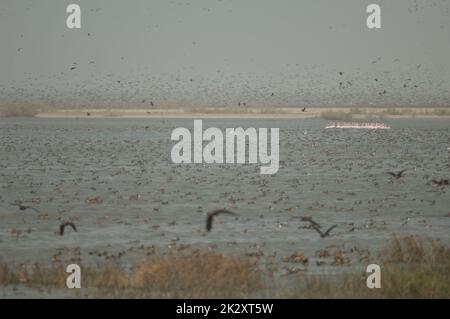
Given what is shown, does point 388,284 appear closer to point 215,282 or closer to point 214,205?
point 215,282

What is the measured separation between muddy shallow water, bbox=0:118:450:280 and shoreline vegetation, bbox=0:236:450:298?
9.54 feet

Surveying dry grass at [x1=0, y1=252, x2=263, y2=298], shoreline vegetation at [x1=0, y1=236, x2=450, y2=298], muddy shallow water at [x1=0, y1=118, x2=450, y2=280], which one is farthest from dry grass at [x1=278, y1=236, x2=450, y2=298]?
muddy shallow water at [x1=0, y1=118, x2=450, y2=280]

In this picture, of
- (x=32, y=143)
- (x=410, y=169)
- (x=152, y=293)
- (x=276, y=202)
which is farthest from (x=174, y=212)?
(x=32, y=143)

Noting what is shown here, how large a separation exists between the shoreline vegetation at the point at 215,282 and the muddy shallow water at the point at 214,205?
2.91 metres

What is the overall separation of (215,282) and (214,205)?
23.7 metres

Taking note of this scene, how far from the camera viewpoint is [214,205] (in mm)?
48875

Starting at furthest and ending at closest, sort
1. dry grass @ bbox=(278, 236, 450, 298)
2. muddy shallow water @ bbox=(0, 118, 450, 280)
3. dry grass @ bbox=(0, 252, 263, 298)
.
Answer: muddy shallow water @ bbox=(0, 118, 450, 280) → dry grass @ bbox=(0, 252, 263, 298) → dry grass @ bbox=(278, 236, 450, 298)

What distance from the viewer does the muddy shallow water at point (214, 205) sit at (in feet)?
111

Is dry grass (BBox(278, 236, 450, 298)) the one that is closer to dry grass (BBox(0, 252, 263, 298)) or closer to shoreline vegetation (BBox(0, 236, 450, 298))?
shoreline vegetation (BBox(0, 236, 450, 298))

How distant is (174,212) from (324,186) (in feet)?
55.8

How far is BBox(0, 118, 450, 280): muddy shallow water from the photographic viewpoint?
33.9 meters

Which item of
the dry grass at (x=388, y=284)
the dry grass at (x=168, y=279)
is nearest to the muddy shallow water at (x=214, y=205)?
the dry grass at (x=388, y=284)

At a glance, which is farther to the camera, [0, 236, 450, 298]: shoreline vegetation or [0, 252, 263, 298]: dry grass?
[0, 252, 263, 298]: dry grass

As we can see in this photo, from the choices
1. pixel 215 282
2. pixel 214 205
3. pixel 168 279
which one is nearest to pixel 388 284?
pixel 215 282
